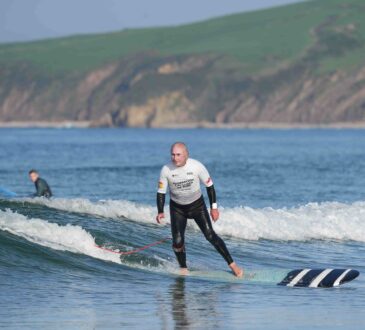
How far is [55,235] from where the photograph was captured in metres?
20.3

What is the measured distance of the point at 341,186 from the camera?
157 feet

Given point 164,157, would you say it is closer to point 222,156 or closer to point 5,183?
point 222,156

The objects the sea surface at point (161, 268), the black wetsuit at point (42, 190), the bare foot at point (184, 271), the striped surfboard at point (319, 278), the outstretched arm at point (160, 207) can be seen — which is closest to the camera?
the sea surface at point (161, 268)

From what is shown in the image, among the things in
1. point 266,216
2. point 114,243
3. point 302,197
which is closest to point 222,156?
point 302,197

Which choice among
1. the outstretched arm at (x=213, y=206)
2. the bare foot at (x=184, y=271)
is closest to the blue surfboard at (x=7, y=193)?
the bare foot at (x=184, y=271)

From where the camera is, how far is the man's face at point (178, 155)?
53.6 ft

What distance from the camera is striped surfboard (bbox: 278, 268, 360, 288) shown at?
54.3 feet

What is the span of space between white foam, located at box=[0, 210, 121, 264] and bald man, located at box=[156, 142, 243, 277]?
2.53 m

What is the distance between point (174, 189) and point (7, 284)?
2853 mm

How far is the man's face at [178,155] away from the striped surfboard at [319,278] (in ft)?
8.04

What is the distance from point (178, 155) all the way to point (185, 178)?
0.45 metres

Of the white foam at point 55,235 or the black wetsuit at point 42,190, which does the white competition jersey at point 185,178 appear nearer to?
the white foam at point 55,235

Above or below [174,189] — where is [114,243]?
below

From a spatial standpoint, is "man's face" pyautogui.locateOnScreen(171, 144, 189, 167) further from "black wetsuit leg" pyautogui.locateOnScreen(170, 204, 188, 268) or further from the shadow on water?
the shadow on water
